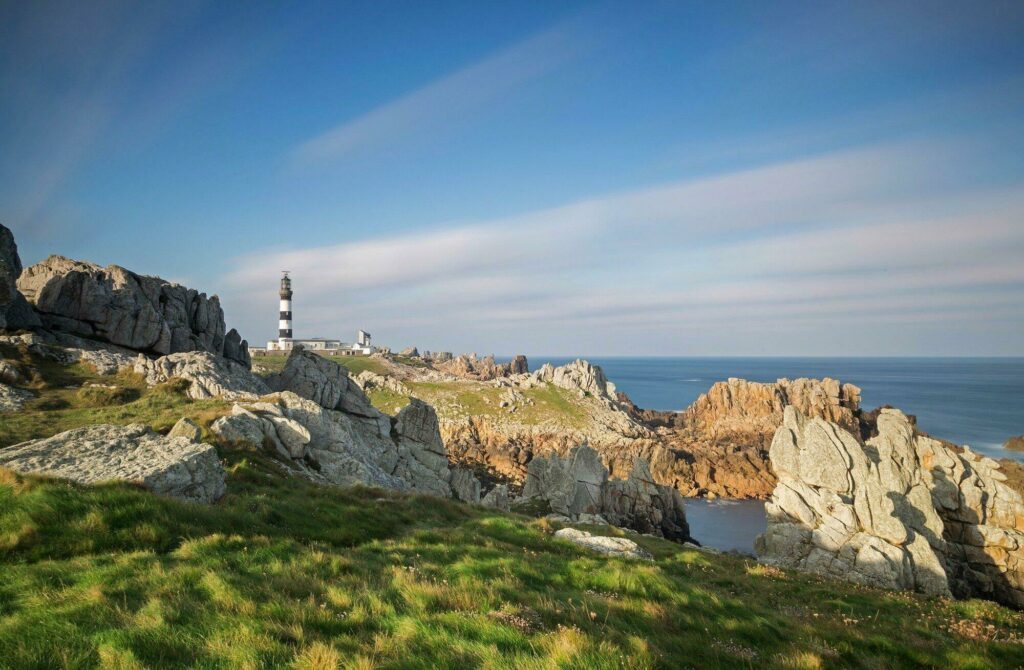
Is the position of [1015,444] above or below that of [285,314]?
below

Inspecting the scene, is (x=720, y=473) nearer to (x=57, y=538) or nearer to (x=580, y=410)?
(x=580, y=410)

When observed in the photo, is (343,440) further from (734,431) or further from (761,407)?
(761,407)

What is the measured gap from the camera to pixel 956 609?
1557cm

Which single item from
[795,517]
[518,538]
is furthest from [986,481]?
[518,538]

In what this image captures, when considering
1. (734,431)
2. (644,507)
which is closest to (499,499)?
(644,507)

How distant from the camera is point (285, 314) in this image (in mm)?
150750

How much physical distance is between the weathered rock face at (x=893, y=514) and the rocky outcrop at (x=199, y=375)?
3883 cm

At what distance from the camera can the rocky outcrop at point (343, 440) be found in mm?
27859

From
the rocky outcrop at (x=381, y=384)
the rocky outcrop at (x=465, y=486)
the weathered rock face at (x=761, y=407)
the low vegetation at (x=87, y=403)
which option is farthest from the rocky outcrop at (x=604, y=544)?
the rocky outcrop at (x=381, y=384)

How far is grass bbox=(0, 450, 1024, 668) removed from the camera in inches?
245

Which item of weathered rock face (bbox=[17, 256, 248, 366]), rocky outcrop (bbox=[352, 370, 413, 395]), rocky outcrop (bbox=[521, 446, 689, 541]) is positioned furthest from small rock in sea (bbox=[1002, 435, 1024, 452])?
weathered rock face (bbox=[17, 256, 248, 366])

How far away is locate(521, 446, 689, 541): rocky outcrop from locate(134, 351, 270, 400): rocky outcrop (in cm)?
3462

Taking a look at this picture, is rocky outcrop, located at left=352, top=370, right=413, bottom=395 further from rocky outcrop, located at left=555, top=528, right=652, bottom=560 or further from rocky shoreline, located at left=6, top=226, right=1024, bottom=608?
rocky outcrop, located at left=555, top=528, right=652, bottom=560

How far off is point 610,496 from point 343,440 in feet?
116
